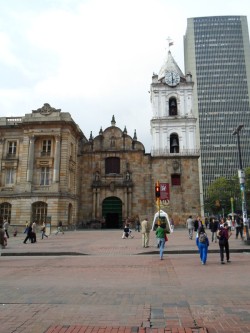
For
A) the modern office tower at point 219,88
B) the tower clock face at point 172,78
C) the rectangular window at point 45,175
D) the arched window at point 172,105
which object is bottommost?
the rectangular window at point 45,175

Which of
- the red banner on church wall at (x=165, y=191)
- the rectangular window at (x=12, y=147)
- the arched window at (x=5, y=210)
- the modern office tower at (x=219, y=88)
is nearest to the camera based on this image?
the arched window at (x=5, y=210)

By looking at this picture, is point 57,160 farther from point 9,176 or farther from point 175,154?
point 175,154

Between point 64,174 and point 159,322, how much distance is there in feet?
106

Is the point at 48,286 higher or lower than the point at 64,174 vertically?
lower

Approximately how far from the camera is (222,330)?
4871 mm

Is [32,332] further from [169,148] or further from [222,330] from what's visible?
[169,148]

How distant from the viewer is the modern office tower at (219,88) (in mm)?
110750

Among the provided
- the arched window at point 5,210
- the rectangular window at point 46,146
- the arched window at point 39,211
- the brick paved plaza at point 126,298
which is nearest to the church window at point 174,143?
the rectangular window at point 46,146

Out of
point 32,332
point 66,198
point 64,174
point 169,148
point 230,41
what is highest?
point 230,41

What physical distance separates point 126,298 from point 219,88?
120401 mm

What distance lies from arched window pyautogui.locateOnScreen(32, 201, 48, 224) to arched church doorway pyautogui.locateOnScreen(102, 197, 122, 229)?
9.25 meters

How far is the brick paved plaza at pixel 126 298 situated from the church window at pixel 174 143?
Result: 3276cm

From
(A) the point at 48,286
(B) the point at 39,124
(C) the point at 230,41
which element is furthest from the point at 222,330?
(C) the point at 230,41

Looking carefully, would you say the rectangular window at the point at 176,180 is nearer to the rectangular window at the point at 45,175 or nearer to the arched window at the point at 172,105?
the arched window at the point at 172,105
